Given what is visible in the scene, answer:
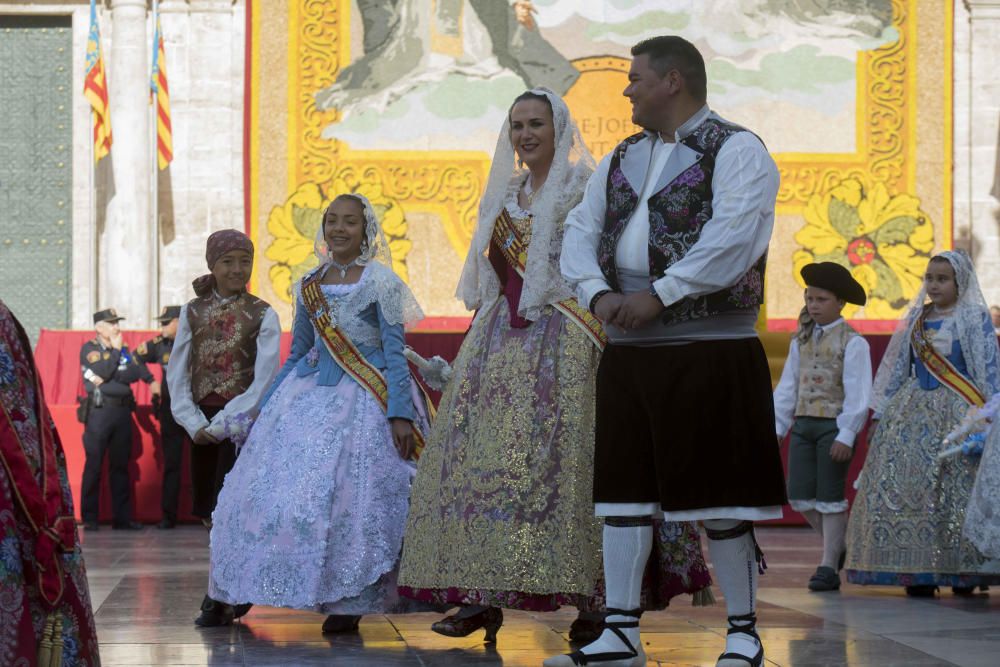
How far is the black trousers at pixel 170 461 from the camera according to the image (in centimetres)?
1085

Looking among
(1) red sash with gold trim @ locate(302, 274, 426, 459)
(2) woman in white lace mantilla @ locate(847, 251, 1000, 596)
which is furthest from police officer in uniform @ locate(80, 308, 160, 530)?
(1) red sash with gold trim @ locate(302, 274, 426, 459)

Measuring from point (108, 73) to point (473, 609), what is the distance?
36.4 feet

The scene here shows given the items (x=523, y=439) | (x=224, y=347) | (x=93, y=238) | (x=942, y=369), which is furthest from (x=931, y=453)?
(x=93, y=238)

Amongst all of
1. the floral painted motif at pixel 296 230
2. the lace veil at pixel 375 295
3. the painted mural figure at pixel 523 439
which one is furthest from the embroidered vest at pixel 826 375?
the floral painted motif at pixel 296 230

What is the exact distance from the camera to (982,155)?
14.7m

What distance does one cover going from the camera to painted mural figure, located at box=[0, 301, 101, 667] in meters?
2.82

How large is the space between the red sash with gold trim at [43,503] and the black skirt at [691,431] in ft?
4.67

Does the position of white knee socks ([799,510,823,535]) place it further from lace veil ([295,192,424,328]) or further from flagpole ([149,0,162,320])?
flagpole ([149,0,162,320])

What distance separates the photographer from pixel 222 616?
520 centimetres

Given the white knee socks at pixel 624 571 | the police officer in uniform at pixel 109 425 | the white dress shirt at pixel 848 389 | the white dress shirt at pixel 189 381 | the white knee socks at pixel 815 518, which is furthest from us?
the police officer in uniform at pixel 109 425

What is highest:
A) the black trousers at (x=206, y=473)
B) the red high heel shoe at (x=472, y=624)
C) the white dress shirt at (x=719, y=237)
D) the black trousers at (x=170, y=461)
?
the white dress shirt at (x=719, y=237)

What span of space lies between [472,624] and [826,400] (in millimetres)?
2915

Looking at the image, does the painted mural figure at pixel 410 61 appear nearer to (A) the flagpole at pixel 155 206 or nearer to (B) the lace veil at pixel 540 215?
(A) the flagpole at pixel 155 206

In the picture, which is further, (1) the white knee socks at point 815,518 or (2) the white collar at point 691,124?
(1) the white knee socks at point 815,518
